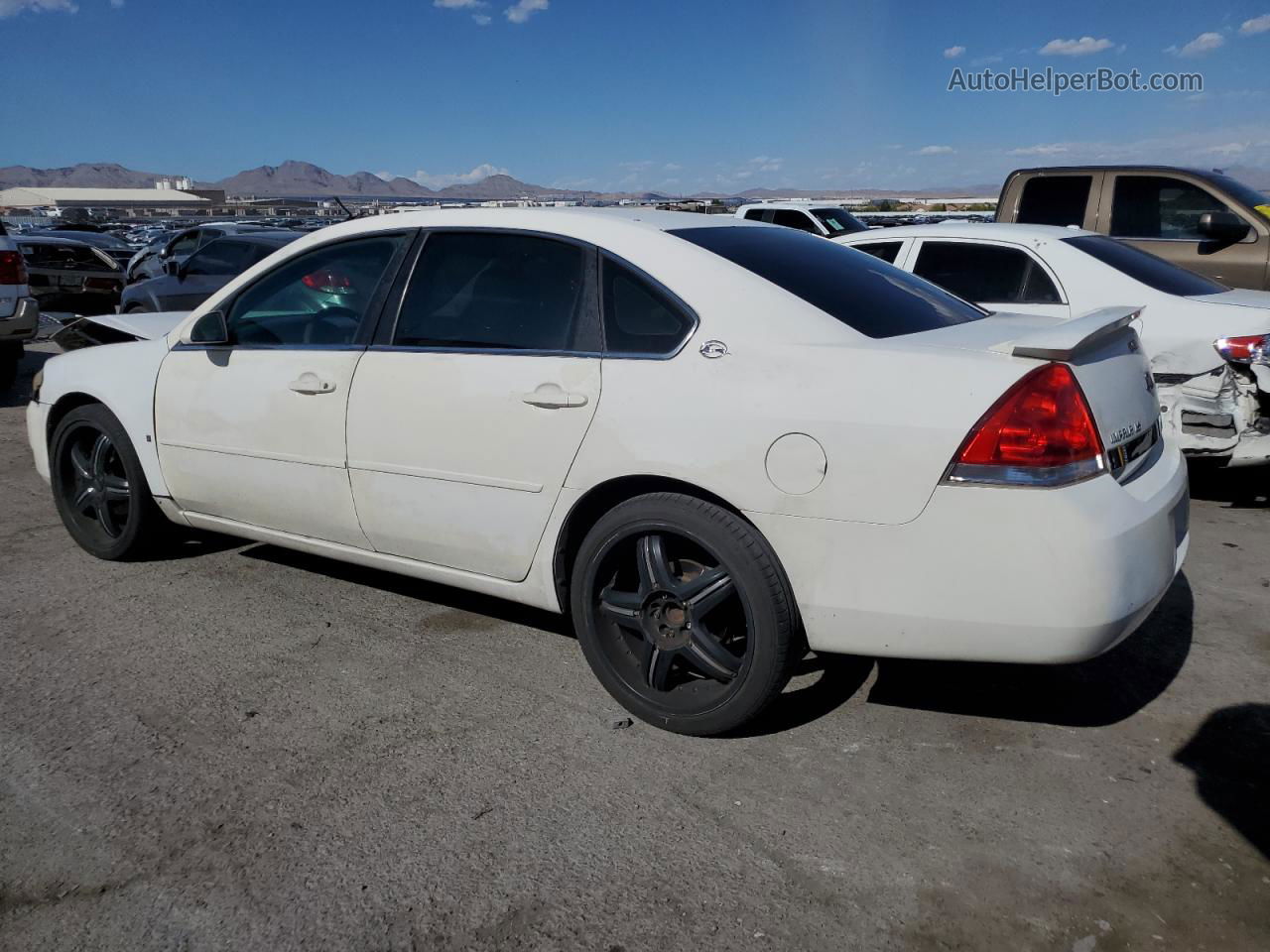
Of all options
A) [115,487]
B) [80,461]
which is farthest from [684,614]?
[80,461]

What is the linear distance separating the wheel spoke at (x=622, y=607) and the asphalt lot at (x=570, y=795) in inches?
13.4

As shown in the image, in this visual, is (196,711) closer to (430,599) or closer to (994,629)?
(430,599)

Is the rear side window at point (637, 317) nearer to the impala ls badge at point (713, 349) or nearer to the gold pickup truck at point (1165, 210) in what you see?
the impala ls badge at point (713, 349)

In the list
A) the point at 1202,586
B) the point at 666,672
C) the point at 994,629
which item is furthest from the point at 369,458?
the point at 1202,586

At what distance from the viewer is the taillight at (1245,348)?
5.58 metres

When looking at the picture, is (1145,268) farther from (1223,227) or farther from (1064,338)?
(1064,338)

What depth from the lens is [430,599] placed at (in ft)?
14.5

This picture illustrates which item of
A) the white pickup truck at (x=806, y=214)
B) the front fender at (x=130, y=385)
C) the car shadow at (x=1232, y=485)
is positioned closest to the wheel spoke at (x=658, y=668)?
the front fender at (x=130, y=385)

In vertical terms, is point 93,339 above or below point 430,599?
above

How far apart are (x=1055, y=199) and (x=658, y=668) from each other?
7.12 m

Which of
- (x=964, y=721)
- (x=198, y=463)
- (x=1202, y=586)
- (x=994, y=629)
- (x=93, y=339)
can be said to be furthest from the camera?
(x=93, y=339)

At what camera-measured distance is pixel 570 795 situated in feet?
9.54

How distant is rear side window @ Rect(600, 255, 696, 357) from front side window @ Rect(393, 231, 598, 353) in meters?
0.08

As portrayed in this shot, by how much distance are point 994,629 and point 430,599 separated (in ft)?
8.11
